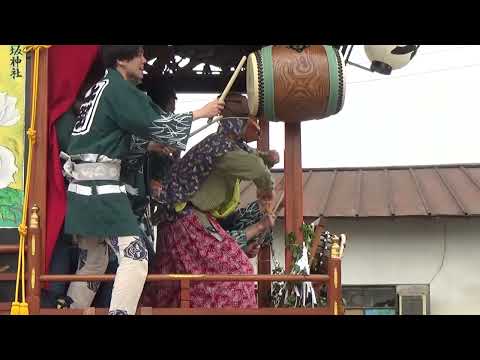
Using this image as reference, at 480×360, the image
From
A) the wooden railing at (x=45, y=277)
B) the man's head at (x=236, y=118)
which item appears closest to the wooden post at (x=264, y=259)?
the man's head at (x=236, y=118)

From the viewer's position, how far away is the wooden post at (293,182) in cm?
451

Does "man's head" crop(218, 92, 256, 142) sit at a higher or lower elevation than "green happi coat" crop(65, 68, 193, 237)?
higher

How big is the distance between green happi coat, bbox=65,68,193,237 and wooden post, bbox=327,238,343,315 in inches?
33.8

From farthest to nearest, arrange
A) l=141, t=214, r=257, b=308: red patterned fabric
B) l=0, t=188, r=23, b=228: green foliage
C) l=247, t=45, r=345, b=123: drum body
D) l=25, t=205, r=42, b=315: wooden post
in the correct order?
1. l=141, t=214, r=257, b=308: red patterned fabric
2. l=247, t=45, r=345, b=123: drum body
3. l=0, t=188, r=23, b=228: green foliage
4. l=25, t=205, r=42, b=315: wooden post

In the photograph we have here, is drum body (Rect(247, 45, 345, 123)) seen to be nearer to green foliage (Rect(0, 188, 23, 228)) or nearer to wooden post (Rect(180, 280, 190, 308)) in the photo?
wooden post (Rect(180, 280, 190, 308))

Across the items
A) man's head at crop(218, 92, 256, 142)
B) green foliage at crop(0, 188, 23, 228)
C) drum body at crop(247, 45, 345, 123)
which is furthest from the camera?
man's head at crop(218, 92, 256, 142)

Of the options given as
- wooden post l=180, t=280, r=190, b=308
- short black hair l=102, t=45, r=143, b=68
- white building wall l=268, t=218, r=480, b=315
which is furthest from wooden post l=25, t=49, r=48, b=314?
white building wall l=268, t=218, r=480, b=315

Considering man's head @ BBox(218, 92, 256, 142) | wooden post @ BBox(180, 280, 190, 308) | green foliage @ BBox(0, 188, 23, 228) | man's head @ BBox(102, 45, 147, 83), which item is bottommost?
wooden post @ BBox(180, 280, 190, 308)

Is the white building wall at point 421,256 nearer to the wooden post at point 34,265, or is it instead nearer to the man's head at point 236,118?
the man's head at point 236,118

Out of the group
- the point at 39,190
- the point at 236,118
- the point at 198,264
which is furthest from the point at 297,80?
the point at 39,190

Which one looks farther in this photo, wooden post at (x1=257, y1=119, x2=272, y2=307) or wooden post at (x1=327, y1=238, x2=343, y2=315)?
wooden post at (x1=257, y1=119, x2=272, y2=307)

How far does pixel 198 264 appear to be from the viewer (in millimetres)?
4613

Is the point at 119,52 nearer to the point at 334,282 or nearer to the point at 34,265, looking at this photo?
the point at 34,265

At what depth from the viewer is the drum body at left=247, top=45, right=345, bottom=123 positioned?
4.24 m
